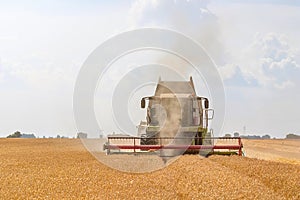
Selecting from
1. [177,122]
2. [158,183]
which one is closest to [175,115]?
[177,122]

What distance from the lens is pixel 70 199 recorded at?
10406 millimetres

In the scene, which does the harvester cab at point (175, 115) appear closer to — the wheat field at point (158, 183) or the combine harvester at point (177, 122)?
the combine harvester at point (177, 122)

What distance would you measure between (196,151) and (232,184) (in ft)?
31.5

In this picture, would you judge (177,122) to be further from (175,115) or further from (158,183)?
(158,183)

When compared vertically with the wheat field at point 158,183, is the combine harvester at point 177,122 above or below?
above

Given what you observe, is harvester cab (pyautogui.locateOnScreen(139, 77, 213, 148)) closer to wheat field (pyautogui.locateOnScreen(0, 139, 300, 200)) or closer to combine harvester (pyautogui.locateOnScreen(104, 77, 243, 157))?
combine harvester (pyautogui.locateOnScreen(104, 77, 243, 157))

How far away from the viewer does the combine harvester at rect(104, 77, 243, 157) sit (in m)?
21.8

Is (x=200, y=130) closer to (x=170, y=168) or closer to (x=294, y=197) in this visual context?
(x=170, y=168)

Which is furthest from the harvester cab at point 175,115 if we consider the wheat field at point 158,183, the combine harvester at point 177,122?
the wheat field at point 158,183

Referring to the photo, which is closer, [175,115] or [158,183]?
[158,183]

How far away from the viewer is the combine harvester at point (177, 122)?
21.8m

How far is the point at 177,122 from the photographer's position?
22.6m

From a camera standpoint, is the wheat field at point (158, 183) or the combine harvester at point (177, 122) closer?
the wheat field at point (158, 183)

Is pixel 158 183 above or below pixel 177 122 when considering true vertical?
below
